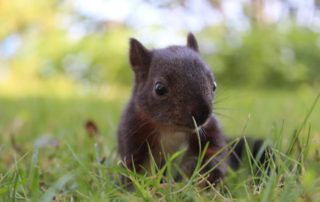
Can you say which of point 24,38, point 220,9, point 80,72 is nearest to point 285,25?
point 220,9

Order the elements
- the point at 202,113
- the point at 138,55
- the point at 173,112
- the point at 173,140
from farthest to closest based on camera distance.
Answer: the point at 138,55 < the point at 173,140 < the point at 173,112 < the point at 202,113

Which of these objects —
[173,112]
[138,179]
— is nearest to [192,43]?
[173,112]

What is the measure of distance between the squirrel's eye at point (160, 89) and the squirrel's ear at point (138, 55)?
0.31 meters

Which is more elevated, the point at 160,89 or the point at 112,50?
the point at 160,89

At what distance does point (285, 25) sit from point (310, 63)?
2222 mm

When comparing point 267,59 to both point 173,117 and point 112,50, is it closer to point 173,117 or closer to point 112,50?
point 112,50

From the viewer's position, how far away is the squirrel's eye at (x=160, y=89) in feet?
7.68

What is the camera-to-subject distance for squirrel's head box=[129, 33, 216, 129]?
2201 mm

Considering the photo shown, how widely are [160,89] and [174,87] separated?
0.33 ft

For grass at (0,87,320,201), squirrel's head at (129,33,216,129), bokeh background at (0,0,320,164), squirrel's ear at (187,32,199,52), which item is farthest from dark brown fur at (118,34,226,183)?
bokeh background at (0,0,320,164)

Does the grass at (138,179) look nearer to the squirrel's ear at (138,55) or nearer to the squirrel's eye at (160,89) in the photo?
the squirrel's eye at (160,89)

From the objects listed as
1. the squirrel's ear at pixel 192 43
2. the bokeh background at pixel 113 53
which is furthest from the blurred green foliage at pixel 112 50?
the squirrel's ear at pixel 192 43

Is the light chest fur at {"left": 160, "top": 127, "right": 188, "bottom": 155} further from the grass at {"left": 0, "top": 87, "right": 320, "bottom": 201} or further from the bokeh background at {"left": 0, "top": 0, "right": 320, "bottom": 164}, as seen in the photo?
the bokeh background at {"left": 0, "top": 0, "right": 320, "bottom": 164}

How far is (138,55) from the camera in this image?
107 inches
